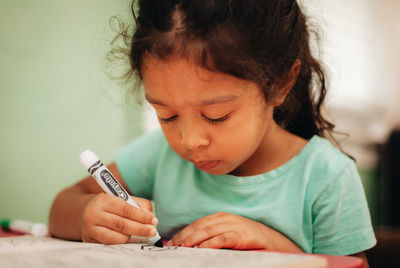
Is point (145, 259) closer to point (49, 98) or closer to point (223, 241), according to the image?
point (223, 241)

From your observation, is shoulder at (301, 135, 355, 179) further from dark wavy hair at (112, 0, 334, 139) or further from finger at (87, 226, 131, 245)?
finger at (87, 226, 131, 245)

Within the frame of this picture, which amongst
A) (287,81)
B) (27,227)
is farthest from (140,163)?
(287,81)

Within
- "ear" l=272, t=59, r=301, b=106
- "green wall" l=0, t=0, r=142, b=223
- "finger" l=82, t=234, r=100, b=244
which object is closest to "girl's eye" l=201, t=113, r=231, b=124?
"ear" l=272, t=59, r=301, b=106

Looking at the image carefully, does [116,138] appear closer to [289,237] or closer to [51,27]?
[51,27]

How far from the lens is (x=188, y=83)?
1.68ft

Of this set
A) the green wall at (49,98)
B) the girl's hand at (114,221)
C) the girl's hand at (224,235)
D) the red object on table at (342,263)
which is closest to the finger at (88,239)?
the girl's hand at (114,221)

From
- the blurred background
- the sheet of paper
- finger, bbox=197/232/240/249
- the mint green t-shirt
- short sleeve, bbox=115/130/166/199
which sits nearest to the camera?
the sheet of paper

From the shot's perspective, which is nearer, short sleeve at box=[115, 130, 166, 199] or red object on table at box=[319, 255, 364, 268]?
red object on table at box=[319, 255, 364, 268]

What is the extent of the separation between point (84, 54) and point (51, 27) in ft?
0.36

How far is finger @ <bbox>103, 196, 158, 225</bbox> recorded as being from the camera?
1.70 ft

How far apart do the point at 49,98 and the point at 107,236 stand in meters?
0.65

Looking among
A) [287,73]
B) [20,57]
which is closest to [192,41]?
[287,73]

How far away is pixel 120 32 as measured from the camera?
668 mm

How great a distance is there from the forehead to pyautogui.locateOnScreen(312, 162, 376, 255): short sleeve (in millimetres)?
231
